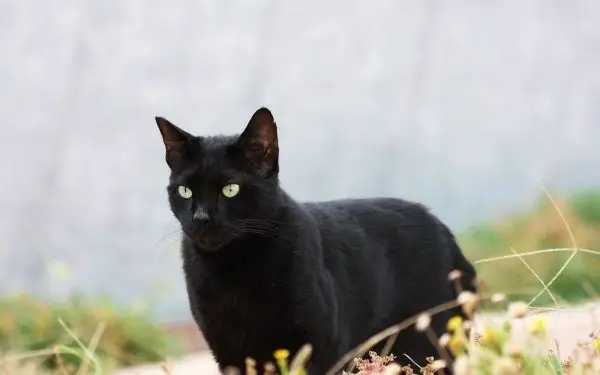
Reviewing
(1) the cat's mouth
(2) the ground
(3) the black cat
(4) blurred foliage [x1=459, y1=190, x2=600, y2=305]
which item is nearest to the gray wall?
(4) blurred foliage [x1=459, y1=190, x2=600, y2=305]

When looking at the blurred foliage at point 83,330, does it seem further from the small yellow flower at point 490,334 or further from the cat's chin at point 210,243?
the small yellow flower at point 490,334

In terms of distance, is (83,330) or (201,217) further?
(83,330)

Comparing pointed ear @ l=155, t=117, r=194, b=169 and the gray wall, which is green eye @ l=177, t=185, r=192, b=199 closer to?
pointed ear @ l=155, t=117, r=194, b=169

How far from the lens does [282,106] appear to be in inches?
151

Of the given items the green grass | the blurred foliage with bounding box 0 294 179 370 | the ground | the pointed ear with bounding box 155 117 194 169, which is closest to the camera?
the pointed ear with bounding box 155 117 194 169

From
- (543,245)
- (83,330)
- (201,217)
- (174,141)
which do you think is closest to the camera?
(201,217)

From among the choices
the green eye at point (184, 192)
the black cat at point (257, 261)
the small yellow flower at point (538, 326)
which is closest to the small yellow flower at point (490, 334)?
the small yellow flower at point (538, 326)

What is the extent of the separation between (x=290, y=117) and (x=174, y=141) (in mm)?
2286

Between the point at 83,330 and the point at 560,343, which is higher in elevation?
the point at 560,343

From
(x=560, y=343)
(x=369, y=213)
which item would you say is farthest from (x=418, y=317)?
(x=560, y=343)

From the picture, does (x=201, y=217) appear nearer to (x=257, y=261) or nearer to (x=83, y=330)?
(x=257, y=261)

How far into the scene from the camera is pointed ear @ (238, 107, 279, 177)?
59.9 inches

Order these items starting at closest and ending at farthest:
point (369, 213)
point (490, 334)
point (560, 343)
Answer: point (490, 334) → point (369, 213) → point (560, 343)

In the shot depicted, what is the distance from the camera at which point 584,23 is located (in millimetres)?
4723
